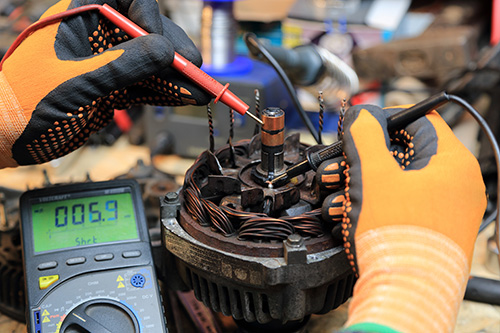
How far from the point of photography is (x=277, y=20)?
1744 millimetres

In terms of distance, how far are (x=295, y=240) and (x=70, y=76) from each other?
1.20ft

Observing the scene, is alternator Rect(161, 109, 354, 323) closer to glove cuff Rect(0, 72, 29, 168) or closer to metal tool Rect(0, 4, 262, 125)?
metal tool Rect(0, 4, 262, 125)

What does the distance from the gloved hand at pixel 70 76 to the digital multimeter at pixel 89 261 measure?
0.27 feet

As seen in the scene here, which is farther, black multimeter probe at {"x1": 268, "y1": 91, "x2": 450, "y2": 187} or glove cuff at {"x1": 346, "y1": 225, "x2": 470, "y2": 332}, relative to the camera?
black multimeter probe at {"x1": 268, "y1": 91, "x2": 450, "y2": 187}

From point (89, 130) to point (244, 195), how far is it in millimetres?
306

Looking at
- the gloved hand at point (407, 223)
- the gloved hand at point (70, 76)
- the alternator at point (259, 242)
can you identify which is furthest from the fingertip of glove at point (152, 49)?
the gloved hand at point (407, 223)

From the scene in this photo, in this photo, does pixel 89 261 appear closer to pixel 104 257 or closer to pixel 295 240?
pixel 104 257

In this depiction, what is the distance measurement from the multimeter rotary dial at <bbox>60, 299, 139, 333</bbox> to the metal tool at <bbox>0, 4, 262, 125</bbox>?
31 cm

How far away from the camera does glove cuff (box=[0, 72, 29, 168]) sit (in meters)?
0.73

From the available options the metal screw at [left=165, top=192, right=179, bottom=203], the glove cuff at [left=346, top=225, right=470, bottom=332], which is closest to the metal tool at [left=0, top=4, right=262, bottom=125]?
the metal screw at [left=165, top=192, right=179, bottom=203]

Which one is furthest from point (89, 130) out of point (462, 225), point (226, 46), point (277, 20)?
point (277, 20)

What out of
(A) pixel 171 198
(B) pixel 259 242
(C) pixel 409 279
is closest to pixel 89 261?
(A) pixel 171 198

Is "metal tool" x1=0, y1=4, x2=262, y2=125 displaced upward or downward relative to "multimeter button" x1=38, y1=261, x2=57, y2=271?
upward

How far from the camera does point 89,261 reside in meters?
0.75
